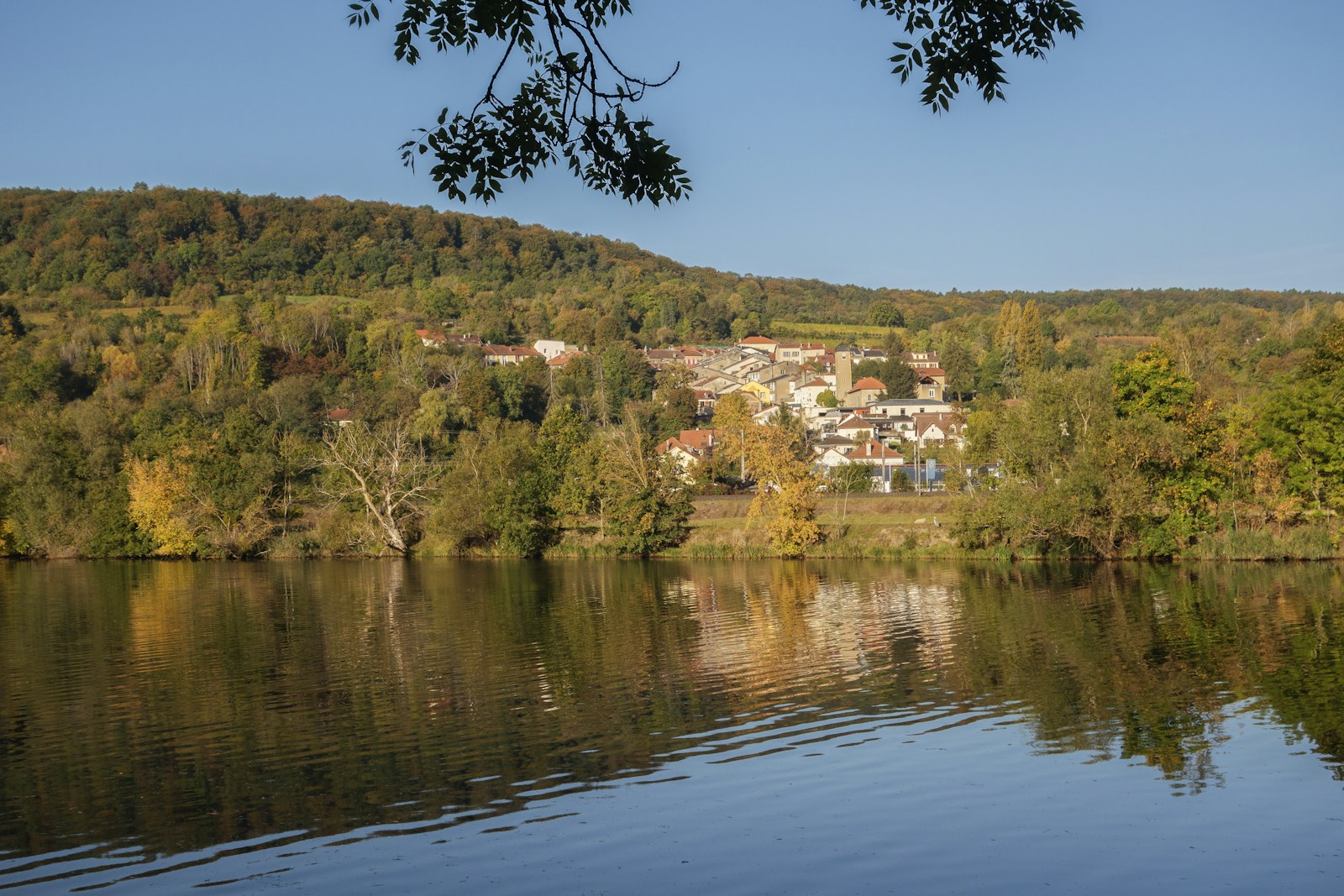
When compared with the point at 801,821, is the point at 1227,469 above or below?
above

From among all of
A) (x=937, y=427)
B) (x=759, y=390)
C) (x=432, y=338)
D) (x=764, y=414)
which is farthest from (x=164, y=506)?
(x=759, y=390)

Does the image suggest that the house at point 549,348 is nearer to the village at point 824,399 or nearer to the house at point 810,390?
the village at point 824,399

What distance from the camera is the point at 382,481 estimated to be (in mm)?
65250

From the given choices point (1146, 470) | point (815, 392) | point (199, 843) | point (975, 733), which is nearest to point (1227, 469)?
point (1146, 470)

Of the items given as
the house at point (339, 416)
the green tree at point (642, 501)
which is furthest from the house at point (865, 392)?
the green tree at point (642, 501)

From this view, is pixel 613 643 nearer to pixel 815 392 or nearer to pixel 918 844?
pixel 918 844

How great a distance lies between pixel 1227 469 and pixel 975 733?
36723mm

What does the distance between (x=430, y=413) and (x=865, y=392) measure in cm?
5974

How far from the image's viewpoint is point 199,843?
46.5ft

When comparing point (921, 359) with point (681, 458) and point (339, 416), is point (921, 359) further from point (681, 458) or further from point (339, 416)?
point (681, 458)

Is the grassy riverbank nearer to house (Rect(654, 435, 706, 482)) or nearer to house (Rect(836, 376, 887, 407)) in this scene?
house (Rect(654, 435, 706, 482))

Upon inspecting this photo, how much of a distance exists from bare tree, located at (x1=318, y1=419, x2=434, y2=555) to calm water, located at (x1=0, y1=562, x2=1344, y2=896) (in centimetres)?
2723

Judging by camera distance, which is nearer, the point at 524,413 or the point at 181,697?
the point at 181,697

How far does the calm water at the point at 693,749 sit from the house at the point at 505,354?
104 m
